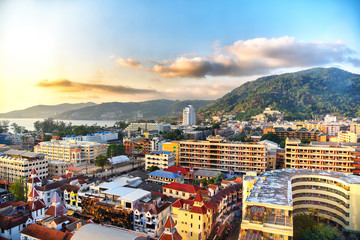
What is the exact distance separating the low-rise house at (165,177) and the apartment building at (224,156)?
27.7 feet

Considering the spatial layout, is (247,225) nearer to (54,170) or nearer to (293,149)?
(293,149)

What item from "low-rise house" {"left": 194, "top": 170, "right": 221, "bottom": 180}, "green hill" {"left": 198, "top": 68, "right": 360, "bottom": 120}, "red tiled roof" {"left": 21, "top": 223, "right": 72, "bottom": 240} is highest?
"green hill" {"left": 198, "top": 68, "right": 360, "bottom": 120}

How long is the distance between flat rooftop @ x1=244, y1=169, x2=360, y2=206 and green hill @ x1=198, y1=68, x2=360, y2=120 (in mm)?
94574

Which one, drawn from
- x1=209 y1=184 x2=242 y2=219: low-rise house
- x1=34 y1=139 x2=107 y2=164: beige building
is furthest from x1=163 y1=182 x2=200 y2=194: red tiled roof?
x1=34 y1=139 x2=107 y2=164: beige building

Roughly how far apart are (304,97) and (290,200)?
13421 cm

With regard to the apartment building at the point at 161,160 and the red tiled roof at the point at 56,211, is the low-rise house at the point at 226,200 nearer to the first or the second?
the red tiled roof at the point at 56,211

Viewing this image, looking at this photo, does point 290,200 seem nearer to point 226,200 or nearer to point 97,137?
point 226,200

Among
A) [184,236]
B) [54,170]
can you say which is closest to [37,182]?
[54,170]

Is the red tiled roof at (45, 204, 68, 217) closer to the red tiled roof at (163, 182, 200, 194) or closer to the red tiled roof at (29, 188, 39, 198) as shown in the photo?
the red tiled roof at (29, 188, 39, 198)

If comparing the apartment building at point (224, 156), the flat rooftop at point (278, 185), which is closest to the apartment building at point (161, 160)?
the apartment building at point (224, 156)

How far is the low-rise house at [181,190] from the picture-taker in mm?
26097

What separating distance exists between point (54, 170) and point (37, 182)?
11.6 m

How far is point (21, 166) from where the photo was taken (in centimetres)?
3494

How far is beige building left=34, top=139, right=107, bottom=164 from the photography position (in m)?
48.5
